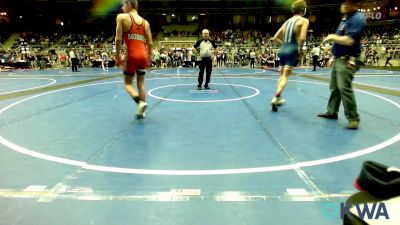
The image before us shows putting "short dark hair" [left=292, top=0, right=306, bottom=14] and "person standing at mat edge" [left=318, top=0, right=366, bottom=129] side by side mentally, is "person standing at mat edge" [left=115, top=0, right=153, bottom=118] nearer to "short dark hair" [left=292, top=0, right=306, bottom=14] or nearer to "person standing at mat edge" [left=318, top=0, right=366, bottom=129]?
"short dark hair" [left=292, top=0, right=306, bottom=14]

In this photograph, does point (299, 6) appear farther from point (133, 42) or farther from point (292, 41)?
point (133, 42)

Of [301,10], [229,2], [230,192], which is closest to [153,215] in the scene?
[230,192]

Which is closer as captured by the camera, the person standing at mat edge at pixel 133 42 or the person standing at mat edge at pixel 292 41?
the person standing at mat edge at pixel 133 42

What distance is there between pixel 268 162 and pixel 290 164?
22 centimetres

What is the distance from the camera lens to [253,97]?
300 inches

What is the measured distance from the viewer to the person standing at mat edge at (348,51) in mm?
4375

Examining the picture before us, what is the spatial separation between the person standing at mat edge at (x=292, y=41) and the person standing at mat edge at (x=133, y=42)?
7.97ft

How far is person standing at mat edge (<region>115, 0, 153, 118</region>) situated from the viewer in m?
5.19

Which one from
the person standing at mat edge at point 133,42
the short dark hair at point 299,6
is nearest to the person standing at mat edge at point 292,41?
the short dark hair at point 299,6

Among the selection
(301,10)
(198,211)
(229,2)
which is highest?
(229,2)

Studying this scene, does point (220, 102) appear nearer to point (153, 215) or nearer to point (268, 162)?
point (268, 162)

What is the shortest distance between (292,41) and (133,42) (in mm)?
2917

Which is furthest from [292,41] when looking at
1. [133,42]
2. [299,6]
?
[133,42]

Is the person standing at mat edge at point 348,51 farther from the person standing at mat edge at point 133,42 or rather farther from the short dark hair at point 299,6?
the person standing at mat edge at point 133,42
